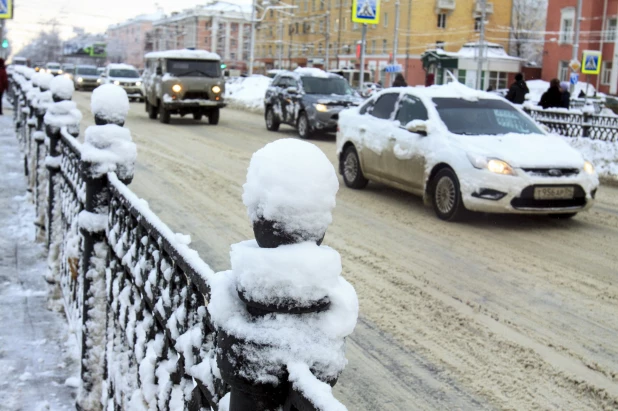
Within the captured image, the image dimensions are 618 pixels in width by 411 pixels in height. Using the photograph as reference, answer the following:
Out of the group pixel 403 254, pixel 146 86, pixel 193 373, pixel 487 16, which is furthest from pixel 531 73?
pixel 193 373

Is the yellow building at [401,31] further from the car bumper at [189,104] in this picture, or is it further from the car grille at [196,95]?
the car bumper at [189,104]

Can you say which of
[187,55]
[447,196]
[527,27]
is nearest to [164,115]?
[187,55]

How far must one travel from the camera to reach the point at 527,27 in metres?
81.6

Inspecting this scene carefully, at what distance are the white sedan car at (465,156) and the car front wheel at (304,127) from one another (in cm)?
770

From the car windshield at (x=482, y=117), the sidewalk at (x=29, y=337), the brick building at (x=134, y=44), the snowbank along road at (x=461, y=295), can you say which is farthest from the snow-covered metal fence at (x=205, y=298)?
the brick building at (x=134, y=44)

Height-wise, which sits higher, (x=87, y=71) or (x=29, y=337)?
(x=87, y=71)

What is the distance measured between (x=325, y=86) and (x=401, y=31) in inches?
2116

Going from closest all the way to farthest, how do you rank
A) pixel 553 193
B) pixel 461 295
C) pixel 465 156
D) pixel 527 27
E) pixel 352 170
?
1. pixel 461 295
2. pixel 553 193
3. pixel 465 156
4. pixel 352 170
5. pixel 527 27

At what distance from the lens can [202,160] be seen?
44.7 ft

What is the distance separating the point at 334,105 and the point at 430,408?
15311mm

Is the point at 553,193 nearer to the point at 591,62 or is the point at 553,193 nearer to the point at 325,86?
the point at 325,86

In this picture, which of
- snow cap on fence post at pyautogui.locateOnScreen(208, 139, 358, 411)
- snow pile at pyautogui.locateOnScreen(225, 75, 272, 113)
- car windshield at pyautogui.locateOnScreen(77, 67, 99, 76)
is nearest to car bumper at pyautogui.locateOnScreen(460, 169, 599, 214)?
snow cap on fence post at pyautogui.locateOnScreen(208, 139, 358, 411)

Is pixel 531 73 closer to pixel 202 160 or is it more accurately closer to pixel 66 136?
pixel 202 160

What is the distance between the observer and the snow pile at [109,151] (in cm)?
399
